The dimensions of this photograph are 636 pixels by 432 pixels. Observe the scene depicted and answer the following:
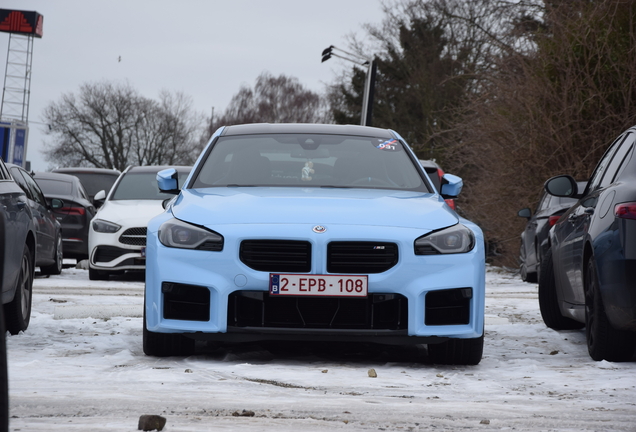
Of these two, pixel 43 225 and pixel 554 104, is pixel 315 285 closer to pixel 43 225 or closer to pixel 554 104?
pixel 43 225

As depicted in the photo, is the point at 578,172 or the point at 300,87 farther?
the point at 300,87

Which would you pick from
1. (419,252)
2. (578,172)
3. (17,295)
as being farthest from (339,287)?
(578,172)

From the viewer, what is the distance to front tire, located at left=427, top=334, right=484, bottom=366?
243 inches

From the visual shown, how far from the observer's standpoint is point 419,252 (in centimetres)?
594

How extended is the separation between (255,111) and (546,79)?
197ft

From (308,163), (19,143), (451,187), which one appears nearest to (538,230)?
(451,187)

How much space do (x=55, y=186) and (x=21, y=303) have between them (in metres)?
9.82

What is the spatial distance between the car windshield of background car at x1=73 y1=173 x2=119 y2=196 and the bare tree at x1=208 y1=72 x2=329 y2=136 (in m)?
50.3

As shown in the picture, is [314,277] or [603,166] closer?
[314,277]

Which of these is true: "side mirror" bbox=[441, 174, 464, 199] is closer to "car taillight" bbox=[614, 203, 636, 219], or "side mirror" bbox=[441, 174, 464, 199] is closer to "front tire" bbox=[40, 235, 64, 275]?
"car taillight" bbox=[614, 203, 636, 219]

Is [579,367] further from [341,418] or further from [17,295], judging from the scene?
[17,295]

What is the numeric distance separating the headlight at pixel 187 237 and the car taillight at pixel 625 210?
2229 mm

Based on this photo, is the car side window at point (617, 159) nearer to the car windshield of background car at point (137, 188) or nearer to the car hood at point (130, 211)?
the car hood at point (130, 211)

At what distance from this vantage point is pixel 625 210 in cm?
591
